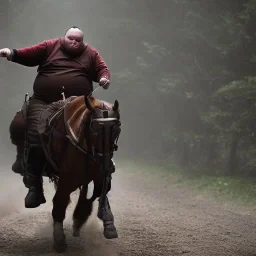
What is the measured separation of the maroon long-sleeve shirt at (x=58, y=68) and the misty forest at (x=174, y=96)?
224 cm

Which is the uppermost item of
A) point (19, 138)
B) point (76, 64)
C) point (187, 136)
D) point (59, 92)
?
point (76, 64)

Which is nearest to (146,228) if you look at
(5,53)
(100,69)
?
(100,69)

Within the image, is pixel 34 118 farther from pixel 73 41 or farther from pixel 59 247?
pixel 59 247

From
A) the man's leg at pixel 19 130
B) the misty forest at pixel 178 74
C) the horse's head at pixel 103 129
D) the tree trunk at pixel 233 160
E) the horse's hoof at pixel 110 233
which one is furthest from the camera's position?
the tree trunk at pixel 233 160

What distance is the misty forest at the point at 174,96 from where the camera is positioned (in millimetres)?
8570

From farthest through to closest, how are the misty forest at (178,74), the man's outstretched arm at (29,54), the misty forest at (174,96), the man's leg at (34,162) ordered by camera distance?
the misty forest at (178,74)
the misty forest at (174,96)
the man's outstretched arm at (29,54)
the man's leg at (34,162)

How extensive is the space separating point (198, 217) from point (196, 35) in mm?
8785

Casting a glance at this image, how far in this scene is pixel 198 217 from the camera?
28.7ft

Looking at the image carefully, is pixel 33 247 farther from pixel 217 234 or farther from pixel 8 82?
pixel 8 82

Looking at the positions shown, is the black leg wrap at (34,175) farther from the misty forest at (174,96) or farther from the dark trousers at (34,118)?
the misty forest at (174,96)

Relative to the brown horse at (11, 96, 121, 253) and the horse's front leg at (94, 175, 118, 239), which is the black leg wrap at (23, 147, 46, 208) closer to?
the brown horse at (11, 96, 121, 253)

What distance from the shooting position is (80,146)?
194 inches

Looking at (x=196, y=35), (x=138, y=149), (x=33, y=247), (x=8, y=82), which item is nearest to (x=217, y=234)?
(x=33, y=247)

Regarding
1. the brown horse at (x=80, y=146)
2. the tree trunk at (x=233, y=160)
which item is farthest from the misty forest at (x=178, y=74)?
the brown horse at (x=80, y=146)
